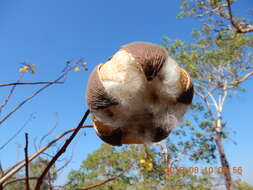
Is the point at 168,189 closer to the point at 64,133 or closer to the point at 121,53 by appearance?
the point at 64,133

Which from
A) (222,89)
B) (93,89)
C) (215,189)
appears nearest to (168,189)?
(215,189)

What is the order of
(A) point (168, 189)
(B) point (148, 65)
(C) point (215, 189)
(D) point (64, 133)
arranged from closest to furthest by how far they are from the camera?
(B) point (148, 65) → (D) point (64, 133) → (A) point (168, 189) → (C) point (215, 189)

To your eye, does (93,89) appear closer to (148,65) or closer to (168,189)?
(148,65)

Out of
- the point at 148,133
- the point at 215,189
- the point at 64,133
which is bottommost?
the point at 215,189

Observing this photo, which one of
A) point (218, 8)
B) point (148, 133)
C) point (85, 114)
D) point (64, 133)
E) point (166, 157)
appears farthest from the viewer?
point (166, 157)

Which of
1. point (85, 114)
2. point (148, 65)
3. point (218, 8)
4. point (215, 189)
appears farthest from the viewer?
point (215, 189)

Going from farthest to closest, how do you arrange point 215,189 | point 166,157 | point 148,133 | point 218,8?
1. point 166,157
2. point 215,189
3. point 218,8
4. point 148,133

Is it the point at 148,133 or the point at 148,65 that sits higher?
the point at 148,65

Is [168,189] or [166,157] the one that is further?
[166,157]

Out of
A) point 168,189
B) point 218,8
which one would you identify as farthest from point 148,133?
point 168,189
